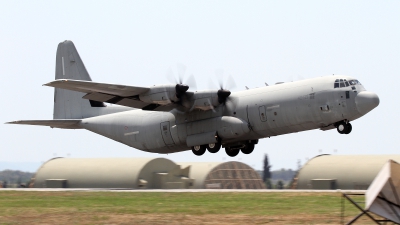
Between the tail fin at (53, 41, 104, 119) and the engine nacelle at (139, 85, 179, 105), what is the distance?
8.34 meters

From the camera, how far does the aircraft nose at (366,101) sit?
28953 millimetres

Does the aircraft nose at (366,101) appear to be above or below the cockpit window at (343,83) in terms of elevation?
below

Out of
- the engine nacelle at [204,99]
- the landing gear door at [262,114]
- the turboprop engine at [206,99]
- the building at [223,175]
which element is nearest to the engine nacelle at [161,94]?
the turboprop engine at [206,99]

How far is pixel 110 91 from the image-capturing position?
31.6 meters

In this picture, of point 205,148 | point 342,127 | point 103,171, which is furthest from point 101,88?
point 103,171

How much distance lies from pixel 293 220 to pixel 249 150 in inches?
595

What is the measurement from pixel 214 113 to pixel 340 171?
1154 cm

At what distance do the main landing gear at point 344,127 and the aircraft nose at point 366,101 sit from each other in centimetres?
113

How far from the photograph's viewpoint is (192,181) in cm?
4500

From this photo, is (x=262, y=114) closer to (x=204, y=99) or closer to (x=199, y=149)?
(x=204, y=99)

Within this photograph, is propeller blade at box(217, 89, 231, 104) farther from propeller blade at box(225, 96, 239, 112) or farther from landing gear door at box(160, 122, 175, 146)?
landing gear door at box(160, 122, 175, 146)

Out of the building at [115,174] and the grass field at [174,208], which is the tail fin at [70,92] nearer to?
the building at [115,174]

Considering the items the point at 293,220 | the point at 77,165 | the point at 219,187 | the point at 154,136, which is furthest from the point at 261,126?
the point at 77,165

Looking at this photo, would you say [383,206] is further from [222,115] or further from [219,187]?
[219,187]
